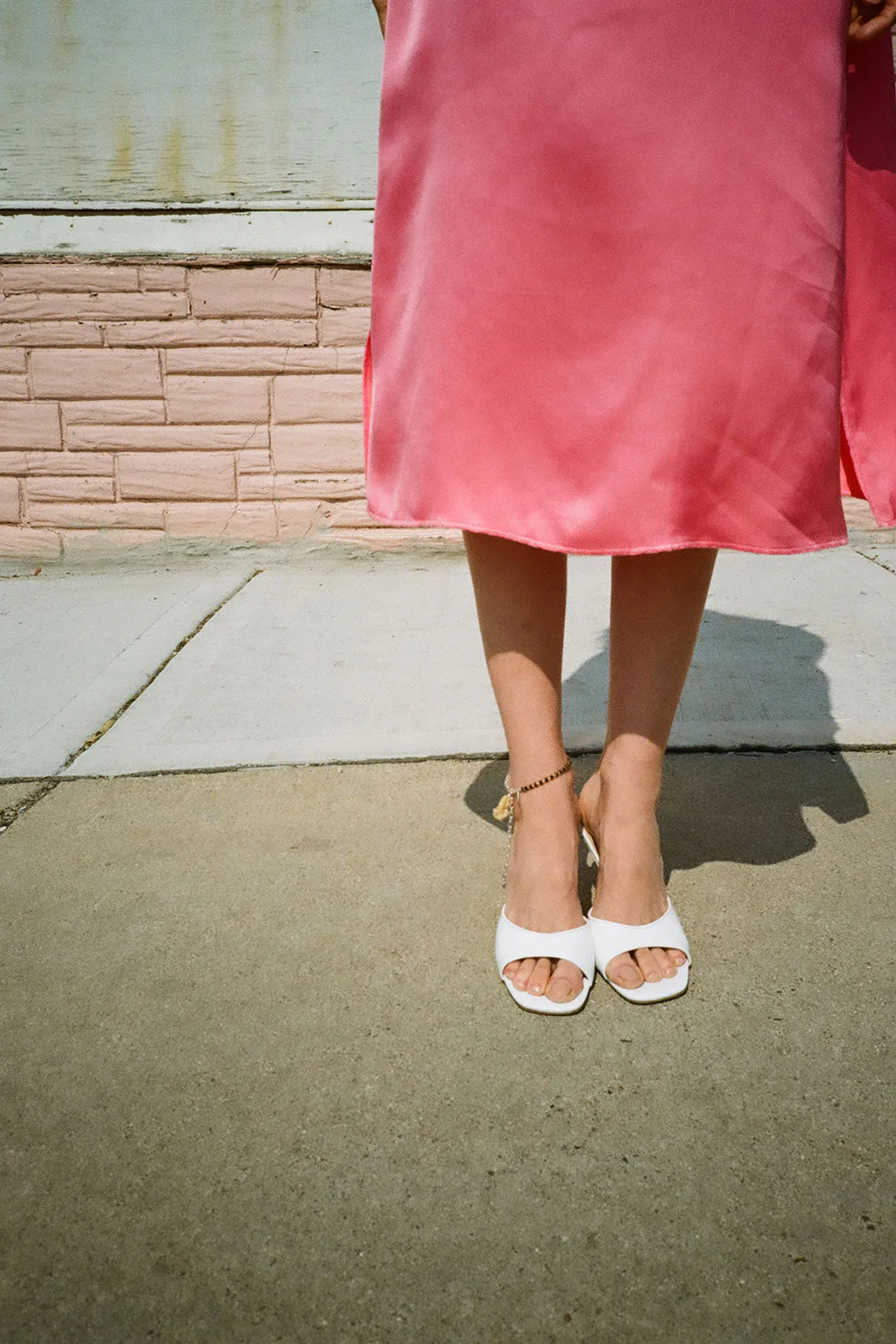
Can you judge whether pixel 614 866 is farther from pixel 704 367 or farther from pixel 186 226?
pixel 186 226

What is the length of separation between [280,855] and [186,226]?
2.33 meters

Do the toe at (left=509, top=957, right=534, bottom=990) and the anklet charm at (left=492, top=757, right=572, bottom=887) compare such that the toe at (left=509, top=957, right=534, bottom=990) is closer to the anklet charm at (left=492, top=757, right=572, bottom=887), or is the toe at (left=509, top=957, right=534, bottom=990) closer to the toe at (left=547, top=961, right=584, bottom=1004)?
the toe at (left=547, top=961, right=584, bottom=1004)

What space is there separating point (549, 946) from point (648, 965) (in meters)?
0.14

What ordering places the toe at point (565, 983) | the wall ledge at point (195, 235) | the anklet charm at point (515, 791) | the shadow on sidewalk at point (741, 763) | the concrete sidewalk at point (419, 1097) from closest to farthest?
the concrete sidewalk at point (419, 1097), the toe at point (565, 983), the anklet charm at point (515, 791), the shadow on sidewalk at point (741, 763), the wall ledge at point (195, 235)

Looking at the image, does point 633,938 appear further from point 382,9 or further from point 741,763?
point 382,9

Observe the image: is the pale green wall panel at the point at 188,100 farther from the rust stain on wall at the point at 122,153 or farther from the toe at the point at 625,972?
the toe at the point at 625,972

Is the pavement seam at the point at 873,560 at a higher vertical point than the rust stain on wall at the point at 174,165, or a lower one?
lower

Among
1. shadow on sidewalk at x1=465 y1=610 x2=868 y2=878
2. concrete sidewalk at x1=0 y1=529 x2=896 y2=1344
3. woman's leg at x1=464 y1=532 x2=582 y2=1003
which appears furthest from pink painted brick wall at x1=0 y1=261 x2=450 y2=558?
woman's leg at x1=464 y1=532 x2=582 y2=1003

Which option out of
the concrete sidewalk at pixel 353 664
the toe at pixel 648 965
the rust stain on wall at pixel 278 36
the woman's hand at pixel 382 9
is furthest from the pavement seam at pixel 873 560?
the rust stain on wall at pixel 278 36

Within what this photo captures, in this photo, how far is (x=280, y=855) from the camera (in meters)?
1.76

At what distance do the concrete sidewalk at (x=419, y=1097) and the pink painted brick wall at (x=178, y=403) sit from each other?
1734 mm

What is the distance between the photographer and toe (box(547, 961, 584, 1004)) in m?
1.36

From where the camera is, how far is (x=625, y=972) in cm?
140

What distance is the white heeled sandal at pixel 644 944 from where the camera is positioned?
4.50 feet
